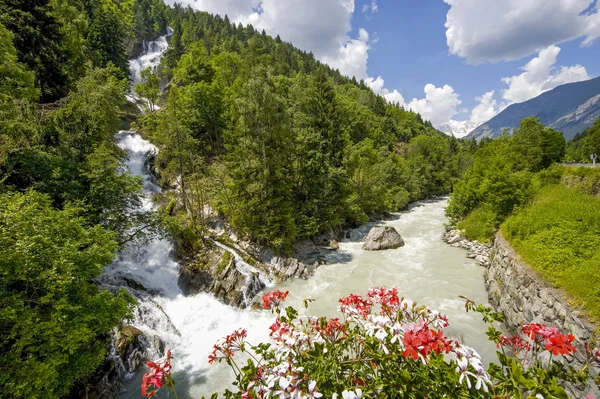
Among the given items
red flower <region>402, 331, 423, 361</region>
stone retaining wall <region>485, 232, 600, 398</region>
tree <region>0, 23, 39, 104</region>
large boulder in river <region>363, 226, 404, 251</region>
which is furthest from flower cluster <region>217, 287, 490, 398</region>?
large boulder in river <region>363, 226, 404, 251</region>

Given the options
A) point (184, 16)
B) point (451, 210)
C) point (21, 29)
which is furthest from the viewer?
point (184, 16)

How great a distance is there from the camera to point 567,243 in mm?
9828

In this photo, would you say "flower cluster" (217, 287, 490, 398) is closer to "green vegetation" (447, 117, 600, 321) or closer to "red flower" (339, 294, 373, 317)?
"red flower" (339, 294, 373, 317)

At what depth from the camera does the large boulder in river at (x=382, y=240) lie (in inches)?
784

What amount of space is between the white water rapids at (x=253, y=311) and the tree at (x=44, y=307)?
3.34 metres

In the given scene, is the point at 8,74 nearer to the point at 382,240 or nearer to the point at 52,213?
the point at 52,213

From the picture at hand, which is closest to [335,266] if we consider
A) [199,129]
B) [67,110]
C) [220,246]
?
[220,246]

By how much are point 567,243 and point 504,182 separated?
24.0ft

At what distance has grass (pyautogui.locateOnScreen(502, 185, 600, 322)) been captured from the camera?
307 inches

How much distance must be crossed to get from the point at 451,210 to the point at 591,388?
1986cm

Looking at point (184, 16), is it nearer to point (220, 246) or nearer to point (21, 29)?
point (21, 29)

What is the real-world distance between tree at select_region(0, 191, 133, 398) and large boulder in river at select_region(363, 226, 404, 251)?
1649 cm

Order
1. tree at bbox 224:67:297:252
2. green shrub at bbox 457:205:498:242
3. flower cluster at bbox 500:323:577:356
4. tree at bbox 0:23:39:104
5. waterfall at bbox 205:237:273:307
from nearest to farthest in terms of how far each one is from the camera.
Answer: flower cluster at bbox 500:323:577:356
tree at bbox 0:23:39:104
waterfall at bbox 205:237:273:307
tree at bbox 224:67:297:252
green shrub at bbox 457:205:498:242

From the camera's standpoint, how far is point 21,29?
15.6 meters
